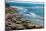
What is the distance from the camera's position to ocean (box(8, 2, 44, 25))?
1126mm

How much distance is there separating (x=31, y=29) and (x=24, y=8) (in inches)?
10.4

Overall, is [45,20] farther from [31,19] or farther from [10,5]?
[10,5]

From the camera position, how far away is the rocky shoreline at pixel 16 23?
1.11 metres

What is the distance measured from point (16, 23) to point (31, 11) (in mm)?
228

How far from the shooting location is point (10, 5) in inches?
44.1

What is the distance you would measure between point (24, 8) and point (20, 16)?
11 cm

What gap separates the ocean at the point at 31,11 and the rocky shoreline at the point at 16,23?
0.05 meters

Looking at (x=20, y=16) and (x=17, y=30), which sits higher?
(x=20, y=16)

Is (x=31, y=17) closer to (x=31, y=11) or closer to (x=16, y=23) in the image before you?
(x=31, y=11)

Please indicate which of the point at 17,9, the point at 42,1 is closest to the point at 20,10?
the point at 17,9

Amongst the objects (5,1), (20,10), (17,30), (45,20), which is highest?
(5,1)

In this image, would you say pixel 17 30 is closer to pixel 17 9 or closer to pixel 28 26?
pixel 28 26

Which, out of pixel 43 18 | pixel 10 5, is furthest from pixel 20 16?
pixel 43 18

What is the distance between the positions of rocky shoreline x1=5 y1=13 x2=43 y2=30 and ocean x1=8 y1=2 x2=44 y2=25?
5 centimetres
